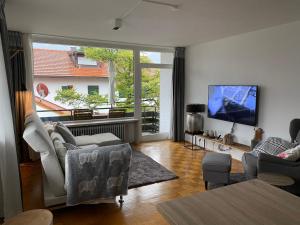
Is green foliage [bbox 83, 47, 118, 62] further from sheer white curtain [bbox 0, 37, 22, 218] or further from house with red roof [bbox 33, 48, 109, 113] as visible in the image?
sheer white curtain [bbox 0, 37, 22, 218]

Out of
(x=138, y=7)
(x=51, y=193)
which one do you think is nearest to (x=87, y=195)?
→ (x=51, y=193)

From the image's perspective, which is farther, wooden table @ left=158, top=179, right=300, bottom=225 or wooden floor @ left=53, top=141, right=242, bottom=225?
wooden floor @ left=53, top=141, right=242, bottom=225

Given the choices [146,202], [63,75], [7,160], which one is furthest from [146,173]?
→ [63,75]

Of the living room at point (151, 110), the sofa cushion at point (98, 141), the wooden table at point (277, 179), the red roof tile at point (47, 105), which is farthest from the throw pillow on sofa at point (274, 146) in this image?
the red roof tile at point (47, 105)

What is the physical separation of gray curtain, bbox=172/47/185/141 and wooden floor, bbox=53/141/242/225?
1.37 meters

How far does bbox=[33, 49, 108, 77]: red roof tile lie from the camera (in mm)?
4547

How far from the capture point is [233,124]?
4379 millimetres

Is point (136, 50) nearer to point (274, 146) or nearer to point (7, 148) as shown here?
point (274, 146)

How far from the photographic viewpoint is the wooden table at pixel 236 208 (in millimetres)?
1062

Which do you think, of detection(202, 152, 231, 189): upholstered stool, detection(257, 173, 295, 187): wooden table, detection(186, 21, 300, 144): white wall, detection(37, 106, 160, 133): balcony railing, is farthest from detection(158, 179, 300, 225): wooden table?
detection(37, 106, 160, 133): balcony railing

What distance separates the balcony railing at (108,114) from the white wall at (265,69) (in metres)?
1.57

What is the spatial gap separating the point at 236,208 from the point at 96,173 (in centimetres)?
156

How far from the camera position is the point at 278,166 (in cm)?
260

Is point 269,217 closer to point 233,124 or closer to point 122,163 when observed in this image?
point 122,163
